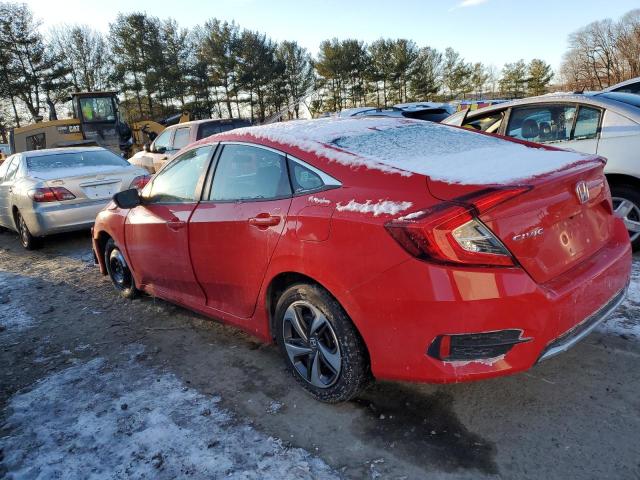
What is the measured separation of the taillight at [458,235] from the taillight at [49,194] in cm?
600

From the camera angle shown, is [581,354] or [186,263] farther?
[186,263]

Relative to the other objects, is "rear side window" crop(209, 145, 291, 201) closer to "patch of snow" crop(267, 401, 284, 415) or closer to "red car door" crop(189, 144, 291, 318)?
"red car door" crop(189, 144, 291, 318)

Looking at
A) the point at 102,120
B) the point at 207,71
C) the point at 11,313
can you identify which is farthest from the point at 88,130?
the point at 207,71

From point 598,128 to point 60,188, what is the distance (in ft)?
21.3

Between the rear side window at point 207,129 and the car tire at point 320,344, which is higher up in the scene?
the rear side window at point 207,129

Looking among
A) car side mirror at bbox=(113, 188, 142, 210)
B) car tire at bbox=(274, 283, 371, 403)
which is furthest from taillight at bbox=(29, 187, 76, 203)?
car tire at bbox=(274, 283, 371, 403)

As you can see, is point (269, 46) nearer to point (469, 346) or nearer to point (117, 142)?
point (117, 142)

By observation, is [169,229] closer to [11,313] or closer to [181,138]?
[11,313]

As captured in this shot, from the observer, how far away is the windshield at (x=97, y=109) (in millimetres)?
18328

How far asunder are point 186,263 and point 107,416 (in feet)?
3.62

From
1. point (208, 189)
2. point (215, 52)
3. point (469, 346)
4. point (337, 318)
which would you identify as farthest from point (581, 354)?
point (215, 52)

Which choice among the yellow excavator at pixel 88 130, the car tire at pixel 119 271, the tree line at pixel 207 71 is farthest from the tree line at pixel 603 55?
the car tire at pixel 119 271

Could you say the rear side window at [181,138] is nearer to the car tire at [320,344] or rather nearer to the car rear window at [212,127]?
the car rear window at [212,127]

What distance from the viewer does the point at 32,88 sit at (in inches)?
1447
